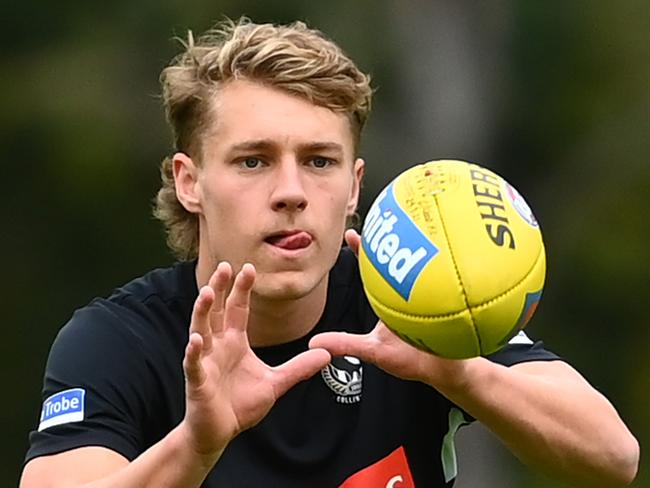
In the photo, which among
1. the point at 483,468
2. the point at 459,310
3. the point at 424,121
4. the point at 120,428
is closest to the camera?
the point at 459,310

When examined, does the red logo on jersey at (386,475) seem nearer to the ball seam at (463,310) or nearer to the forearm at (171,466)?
the forearm at (171,466)

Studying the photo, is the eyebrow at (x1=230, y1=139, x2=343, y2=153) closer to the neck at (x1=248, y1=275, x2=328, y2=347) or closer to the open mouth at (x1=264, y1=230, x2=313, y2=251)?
the open mouth at (x1=264, y1=230, x2=313, y2=251)

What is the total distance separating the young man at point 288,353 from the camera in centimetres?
653

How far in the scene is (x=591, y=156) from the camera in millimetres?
19516

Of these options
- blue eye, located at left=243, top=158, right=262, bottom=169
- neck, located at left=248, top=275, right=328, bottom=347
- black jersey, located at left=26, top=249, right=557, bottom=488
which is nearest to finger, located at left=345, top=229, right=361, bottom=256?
neck, located at left=248, top=275, right=328, bottom=347

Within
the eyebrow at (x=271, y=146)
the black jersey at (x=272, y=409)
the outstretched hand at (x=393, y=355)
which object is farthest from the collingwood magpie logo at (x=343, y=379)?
the outstretched hand at (x=393, y=355)

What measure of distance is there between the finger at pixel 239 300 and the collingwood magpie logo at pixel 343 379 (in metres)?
1.03

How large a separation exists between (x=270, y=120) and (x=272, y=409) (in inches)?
38.7

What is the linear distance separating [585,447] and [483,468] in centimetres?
1062

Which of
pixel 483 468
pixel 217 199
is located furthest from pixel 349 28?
pixel 217 199

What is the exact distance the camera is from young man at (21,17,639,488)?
653 centimetres

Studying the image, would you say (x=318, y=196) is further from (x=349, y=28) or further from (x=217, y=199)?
→ (x=349, y=28)

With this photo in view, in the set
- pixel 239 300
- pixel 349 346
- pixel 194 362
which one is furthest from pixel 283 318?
pixel 194 362

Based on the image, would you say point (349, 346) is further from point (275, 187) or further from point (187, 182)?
point (187, 182)
